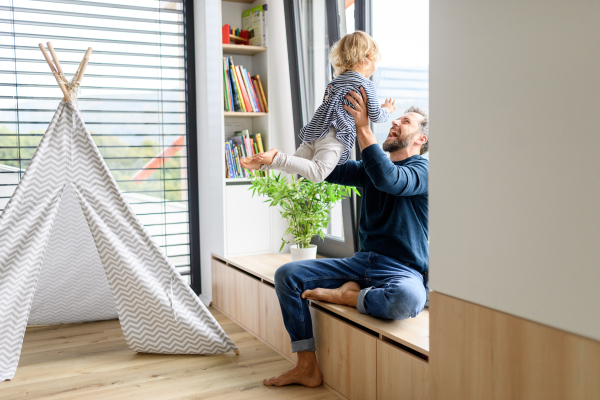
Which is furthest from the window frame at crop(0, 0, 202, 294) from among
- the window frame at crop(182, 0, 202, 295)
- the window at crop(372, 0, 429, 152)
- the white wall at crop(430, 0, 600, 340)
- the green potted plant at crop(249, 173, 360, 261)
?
the white wall at crop(430, 0, 600, 340)

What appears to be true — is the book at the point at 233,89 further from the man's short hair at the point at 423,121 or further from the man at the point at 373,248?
the man's short hair at the point at 423,121

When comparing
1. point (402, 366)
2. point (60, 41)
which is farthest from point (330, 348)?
point (60, 41)

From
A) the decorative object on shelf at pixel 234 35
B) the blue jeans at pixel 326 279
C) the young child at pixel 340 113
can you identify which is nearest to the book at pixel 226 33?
the decorative object on shelf at pixel 234 35

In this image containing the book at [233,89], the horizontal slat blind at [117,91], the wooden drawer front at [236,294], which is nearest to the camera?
the wooden drawer front at [236,294]

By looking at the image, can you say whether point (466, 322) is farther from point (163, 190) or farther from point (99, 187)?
point (163, 190)

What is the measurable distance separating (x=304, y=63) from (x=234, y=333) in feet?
5.22

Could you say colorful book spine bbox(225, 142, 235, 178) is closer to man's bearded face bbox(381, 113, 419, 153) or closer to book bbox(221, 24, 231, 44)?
book bbox(221, 24, 231, 44)

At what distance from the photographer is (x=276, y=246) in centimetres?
337

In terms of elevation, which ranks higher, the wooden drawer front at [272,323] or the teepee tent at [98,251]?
the teepee tent at [98,251]

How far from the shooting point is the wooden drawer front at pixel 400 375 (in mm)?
1659

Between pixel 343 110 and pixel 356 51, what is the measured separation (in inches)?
9.3

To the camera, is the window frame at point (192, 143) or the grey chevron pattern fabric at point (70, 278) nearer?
the grey chevron pattern fabric at point (70, 278)

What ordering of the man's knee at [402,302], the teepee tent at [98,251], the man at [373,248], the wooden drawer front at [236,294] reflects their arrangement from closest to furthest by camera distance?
the man's knee at [402,302]
the man at [373,248]
the teepee tent at [98,251]
the wooden drawer front at [236,294]

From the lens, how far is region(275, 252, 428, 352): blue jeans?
78.8 inches
